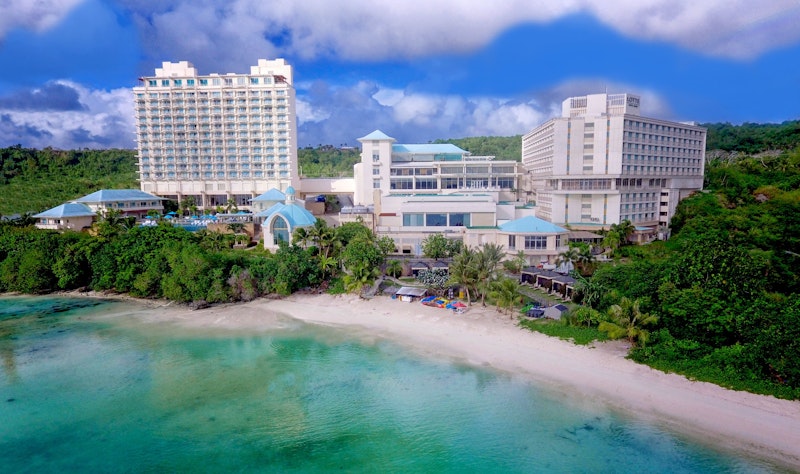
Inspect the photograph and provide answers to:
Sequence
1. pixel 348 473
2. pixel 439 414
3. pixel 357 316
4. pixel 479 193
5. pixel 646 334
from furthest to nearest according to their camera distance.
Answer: pixel 479 193
pixel 357 316
pixel 646 334
pixel 439 414
pixel 348 473

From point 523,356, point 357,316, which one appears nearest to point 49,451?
point 357,316

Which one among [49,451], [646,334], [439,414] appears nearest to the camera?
[49,451]

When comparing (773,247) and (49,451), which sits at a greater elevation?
(773,247)

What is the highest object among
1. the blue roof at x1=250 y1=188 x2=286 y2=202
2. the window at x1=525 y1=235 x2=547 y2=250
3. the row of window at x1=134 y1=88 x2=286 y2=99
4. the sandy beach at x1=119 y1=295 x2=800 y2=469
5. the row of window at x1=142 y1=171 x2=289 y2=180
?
the row of window at x1=134 y1=88 x2=286 y2=99

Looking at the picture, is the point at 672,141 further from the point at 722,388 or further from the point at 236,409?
the point at 236,409

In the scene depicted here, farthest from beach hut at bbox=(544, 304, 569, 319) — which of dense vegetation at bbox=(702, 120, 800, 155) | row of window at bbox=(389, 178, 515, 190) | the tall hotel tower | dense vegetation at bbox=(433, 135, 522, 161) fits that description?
dense vegetation at bbox=(433, 135, 522, 161)

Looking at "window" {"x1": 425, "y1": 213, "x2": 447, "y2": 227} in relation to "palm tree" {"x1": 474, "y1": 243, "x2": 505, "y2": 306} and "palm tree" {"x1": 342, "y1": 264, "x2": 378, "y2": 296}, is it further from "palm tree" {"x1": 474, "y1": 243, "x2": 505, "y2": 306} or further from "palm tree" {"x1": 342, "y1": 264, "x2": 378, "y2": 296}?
"palm tree" {"x1": 474, "y1": 243, "x2": 505, "y2": 306}

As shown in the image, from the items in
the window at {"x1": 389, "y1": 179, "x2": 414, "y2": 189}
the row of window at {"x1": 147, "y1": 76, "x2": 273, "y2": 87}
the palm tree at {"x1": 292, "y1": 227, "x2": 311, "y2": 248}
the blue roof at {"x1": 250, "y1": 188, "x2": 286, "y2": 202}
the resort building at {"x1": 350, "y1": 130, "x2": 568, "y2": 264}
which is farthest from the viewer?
the row of window at {"x1": 147, "y1": 76, "x2": 273, "y2": 87}
